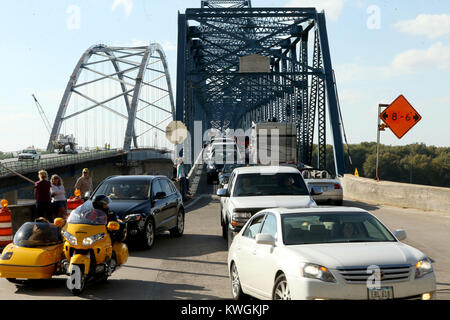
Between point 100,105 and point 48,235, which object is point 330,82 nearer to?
point 48,235

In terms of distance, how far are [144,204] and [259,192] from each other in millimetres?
2463

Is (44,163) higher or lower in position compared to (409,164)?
higher

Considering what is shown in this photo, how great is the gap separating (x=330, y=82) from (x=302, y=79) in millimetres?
11937

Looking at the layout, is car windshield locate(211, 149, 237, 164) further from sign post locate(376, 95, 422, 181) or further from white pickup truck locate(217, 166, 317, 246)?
white pickup truck locate(217, 166, 317, 246)

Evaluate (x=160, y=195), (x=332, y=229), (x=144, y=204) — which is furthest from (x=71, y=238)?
(x=160, y=195)

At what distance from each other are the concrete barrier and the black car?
359 inches

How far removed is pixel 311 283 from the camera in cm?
589

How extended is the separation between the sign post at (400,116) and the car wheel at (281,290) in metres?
16.4

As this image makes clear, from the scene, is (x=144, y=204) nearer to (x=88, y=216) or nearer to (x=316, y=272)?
(x=88, y=216)

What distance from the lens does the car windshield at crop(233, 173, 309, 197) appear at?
13.1m

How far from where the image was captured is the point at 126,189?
1384cm

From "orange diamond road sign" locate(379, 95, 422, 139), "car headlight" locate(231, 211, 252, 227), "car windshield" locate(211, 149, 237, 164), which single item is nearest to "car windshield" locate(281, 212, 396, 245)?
"car headlight" locate(231, 211, 252, 227)

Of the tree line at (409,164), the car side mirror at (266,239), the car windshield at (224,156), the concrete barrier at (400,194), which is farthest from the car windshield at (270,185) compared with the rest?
the tree line at (409,164)

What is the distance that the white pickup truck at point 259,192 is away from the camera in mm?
12062
